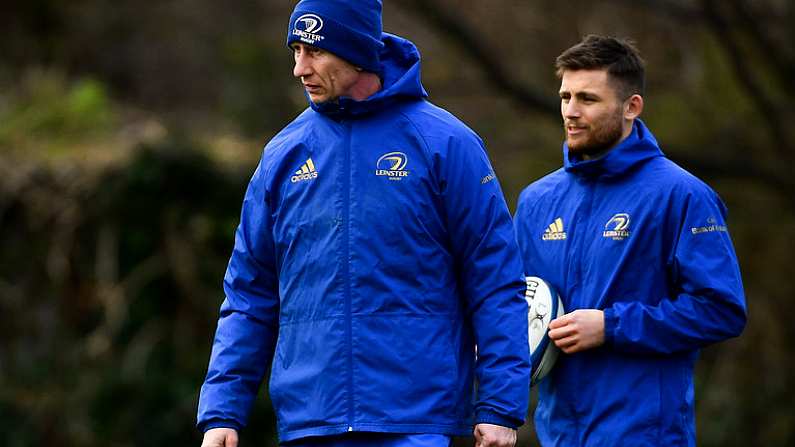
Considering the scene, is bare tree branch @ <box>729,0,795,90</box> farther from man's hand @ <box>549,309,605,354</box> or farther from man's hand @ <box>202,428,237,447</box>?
man's hand @ <box>202,428,237,447</box>

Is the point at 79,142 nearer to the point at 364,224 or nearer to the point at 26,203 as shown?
the point at 26,203

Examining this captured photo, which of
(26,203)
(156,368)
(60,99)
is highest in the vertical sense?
(60,99)

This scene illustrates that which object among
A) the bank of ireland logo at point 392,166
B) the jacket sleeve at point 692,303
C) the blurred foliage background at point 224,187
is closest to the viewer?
the bank of ireland logo at point 392,166

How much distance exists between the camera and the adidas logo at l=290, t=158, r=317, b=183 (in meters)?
4.83

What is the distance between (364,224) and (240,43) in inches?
373

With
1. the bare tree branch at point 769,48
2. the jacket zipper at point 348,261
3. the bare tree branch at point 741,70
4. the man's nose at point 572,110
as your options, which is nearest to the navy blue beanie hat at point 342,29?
the jacket zipper at point 348,261

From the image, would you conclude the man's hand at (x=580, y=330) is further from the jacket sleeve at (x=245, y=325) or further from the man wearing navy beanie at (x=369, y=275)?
the jacket sleeve at (x=245, y=325)

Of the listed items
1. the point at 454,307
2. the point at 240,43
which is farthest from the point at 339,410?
the point at 240,43

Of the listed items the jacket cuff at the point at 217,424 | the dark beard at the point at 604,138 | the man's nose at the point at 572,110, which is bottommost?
the jacket cuff at the point at 217,424

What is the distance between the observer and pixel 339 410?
4586 mm

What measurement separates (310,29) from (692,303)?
1758mm

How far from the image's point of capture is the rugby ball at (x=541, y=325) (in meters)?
5.32

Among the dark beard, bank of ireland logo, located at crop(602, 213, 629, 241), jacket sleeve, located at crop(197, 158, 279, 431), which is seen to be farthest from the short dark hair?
jacket sleeve, located at crop(197, 158, 279, 431)

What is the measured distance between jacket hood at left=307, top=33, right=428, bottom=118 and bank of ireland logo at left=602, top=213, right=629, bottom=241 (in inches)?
37.5
